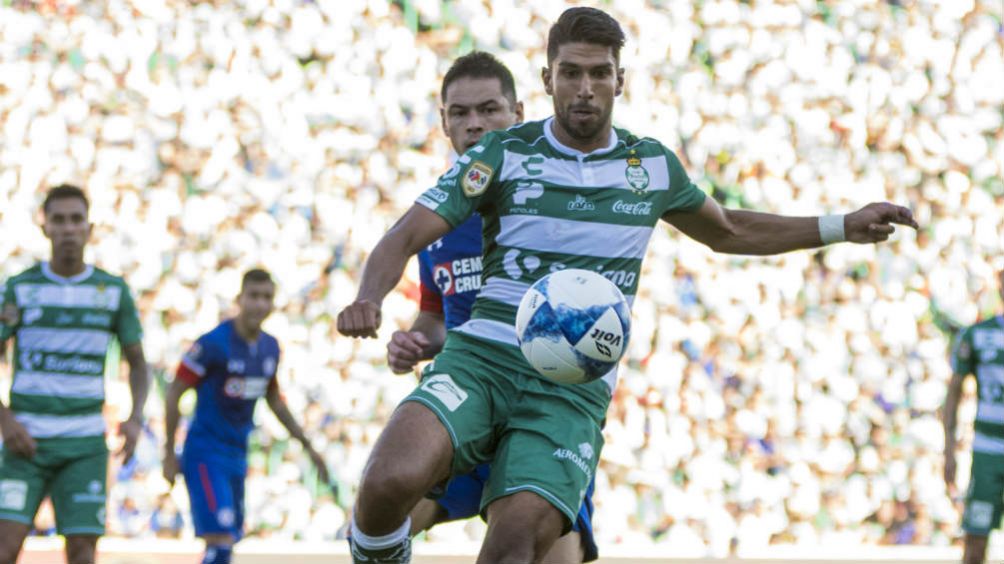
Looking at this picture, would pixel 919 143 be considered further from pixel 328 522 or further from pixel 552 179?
pixel 552 179

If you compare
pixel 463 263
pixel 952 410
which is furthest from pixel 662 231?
pixel 463 263

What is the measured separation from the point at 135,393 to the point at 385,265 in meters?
3.50

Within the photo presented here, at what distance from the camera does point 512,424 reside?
4.30 metres

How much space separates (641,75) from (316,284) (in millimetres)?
3070

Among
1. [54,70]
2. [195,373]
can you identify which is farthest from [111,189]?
[195,373]

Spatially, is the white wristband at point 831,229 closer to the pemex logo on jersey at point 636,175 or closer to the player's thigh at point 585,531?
the pemex logo on jersey at point 636,175

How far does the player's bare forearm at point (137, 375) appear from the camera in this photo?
7.29 m

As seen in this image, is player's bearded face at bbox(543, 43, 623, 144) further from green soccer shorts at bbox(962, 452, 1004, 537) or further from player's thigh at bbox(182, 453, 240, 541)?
green soccer shorts at bbox(962, 452, 1004, 537)

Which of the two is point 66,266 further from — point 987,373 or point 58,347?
point 987,373

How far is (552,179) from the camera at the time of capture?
4.42 m

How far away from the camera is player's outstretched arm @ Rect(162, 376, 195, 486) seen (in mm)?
8367

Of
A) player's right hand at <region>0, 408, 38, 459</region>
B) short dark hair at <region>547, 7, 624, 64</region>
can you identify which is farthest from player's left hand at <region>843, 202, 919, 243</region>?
player's right hand at <region>0, 408, 38, 459</region>

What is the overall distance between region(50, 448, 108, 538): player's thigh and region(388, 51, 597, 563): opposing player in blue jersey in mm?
2328

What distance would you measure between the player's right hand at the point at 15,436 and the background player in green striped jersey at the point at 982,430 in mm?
5019
